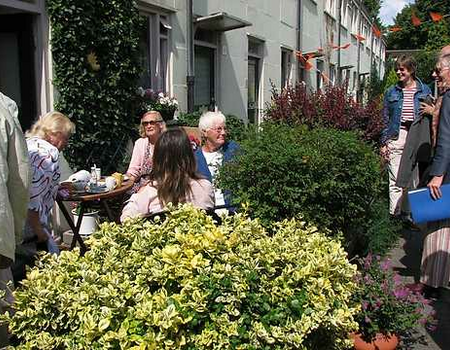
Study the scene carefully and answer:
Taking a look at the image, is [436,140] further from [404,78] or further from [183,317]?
[183,317]

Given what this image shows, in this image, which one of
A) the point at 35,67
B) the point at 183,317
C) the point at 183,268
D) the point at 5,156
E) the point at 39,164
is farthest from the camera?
the point at 35,67

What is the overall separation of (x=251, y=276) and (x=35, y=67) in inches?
181

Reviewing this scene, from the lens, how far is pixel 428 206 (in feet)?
12.7

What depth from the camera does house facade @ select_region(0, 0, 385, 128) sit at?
18.7ft

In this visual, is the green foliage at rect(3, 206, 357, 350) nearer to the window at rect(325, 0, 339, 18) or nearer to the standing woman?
the standing woman

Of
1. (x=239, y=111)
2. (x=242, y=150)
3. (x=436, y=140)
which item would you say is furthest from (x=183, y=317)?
(x=239, y=111)

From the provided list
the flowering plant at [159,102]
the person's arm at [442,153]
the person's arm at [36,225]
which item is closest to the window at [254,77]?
the flowering plant at [159,102]

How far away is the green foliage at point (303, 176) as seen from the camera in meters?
3.56

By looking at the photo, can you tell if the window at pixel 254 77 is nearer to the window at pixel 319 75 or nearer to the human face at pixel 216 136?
the window at pixel 319 75

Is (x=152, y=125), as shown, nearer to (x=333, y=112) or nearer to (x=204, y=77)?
(x=333, y=112)

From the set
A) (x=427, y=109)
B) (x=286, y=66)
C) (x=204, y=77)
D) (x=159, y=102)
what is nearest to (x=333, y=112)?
(x=427, y=109)

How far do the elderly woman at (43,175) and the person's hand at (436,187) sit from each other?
112 inches

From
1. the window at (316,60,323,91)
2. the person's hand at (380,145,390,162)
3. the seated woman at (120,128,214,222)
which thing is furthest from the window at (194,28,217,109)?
the window at (316,60,323,91)

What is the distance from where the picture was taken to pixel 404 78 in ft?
19.6
